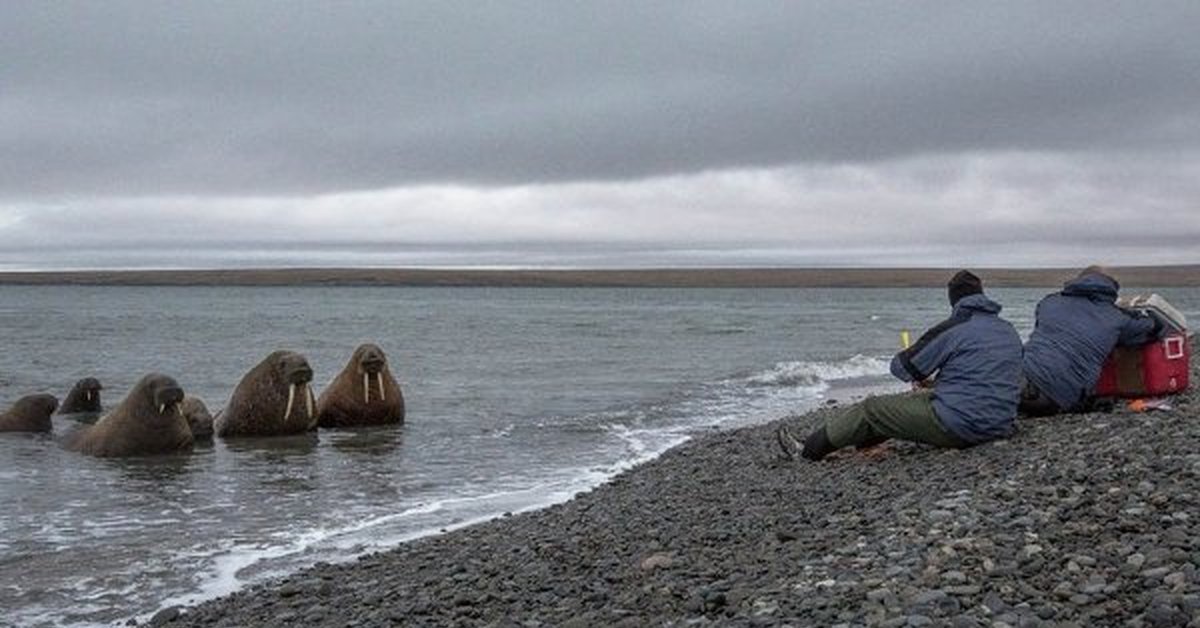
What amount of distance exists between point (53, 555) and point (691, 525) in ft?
17.0

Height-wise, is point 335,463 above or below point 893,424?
below

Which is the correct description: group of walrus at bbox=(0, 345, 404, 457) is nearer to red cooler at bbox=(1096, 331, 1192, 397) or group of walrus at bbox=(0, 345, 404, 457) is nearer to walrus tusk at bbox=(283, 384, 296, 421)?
walrus tusk at bbox=(283, 384, 296, 421)

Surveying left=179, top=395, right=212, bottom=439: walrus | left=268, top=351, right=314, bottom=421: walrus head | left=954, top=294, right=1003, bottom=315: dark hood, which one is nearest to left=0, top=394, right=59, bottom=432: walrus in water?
left=179, top=395, right=212, bottom=439: walrus

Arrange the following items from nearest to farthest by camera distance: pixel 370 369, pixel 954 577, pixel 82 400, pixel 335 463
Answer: pixel 954 577 → pixel 335 463 → pixel 370 369 → pixel 82 400

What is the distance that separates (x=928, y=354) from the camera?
969 cm

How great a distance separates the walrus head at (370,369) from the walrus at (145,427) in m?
3.08

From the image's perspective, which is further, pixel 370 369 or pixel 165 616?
pixel 370 369

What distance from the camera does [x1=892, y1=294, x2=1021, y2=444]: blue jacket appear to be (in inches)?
376

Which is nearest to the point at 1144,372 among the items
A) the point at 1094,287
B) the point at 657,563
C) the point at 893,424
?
the point at 1094,287

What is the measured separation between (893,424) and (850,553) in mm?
3669

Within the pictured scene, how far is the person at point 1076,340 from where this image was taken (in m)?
10.5

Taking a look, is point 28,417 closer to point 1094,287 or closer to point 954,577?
point 1094,287

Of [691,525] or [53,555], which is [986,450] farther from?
[53,555]

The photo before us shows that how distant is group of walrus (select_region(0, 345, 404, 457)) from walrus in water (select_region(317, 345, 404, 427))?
15 mm
